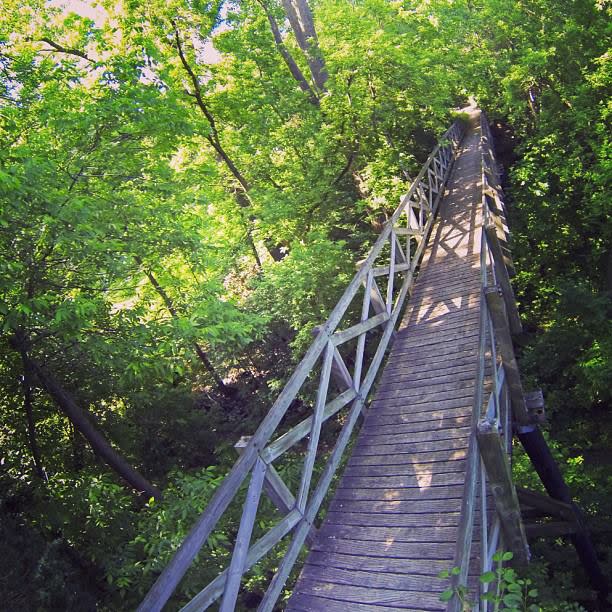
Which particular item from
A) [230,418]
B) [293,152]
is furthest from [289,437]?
[293,152]

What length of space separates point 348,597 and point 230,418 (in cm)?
755

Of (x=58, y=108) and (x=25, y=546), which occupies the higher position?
(x=58, y=108)

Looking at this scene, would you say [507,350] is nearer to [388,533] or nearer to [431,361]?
[431,361]

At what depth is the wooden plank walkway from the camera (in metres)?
3.13

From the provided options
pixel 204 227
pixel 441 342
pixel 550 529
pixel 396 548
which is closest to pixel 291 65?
pixel 204 227

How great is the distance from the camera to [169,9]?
32.6ft

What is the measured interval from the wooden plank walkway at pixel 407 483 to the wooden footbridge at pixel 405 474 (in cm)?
1

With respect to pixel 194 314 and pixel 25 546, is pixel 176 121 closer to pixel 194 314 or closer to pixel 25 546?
pixel 194 314

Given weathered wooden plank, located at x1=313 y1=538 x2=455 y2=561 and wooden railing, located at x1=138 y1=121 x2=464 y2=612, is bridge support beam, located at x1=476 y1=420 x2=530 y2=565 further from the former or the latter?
wooden railing, located at x1=138 y1=121 x2=464 y2=612

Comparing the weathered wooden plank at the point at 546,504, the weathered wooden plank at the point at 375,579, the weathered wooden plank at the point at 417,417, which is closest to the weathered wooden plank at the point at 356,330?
the weathered wooden plank at the point at 417,417

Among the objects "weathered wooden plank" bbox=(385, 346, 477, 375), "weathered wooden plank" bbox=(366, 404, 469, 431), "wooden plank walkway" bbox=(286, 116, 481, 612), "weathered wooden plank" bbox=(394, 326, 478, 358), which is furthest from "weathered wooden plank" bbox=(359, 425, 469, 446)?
"weathered wooden plank" bbox=(394, 326, 478, 358)

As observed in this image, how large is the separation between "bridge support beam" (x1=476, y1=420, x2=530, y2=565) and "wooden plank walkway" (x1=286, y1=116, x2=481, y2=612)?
11.6 inches

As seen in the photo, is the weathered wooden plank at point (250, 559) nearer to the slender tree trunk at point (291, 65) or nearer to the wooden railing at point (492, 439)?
the wooden railing at point (492, 439)

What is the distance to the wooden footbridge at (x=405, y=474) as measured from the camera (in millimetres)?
2934
